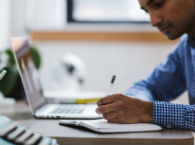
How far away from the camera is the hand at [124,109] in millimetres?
924

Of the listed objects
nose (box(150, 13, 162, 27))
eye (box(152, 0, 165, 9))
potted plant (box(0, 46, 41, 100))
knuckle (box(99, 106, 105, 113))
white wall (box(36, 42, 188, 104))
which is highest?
eye (box(152, 0, 165, 9))

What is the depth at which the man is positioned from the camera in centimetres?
94

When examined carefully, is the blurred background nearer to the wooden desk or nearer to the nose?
the nose

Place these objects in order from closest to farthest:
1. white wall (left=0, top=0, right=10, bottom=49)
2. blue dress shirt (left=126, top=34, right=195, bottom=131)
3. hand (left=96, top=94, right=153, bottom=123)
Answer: hand (left=96, top=94, right=153, bottom=123)
blue dress shirt (left=126, top=34, right=195, bottom=131)
white wall (left=0, top=0, right=10, bottom=49)

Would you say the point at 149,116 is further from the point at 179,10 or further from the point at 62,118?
the point at 179,10

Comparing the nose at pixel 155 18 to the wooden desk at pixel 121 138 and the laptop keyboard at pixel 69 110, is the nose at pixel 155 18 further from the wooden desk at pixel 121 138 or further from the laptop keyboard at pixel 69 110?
the wooden desk at pixel 121 138

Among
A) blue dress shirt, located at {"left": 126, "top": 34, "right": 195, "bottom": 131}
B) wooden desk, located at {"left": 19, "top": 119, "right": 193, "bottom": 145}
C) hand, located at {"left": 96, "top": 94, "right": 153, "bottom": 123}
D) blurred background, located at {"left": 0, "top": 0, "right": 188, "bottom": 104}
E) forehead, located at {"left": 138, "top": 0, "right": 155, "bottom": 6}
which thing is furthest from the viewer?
blurred background, located at {"left": 0, "top": 0, "right": 188, "bottom": 104}

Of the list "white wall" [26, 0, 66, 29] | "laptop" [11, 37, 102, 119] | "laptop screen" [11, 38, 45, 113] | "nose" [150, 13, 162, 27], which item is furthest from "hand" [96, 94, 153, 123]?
"white wall" [26, 0, 66, 29]

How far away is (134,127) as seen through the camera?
88 cm

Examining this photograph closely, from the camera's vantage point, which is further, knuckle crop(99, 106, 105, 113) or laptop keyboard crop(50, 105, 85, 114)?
laptop keyboard crop(50, 105, 85, 114)

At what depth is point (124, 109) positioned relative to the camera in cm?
94

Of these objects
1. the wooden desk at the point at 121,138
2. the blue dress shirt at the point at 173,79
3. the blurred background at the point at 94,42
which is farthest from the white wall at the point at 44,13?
the wooden desk at the point at 121,138

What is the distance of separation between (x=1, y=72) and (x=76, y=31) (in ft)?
5.68

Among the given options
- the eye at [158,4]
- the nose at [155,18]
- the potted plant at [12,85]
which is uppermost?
the eye at [158,4]
